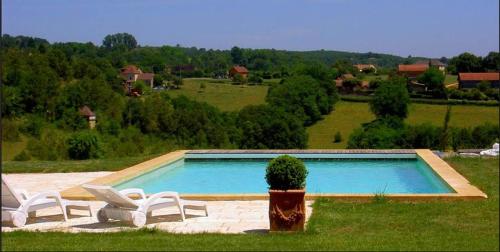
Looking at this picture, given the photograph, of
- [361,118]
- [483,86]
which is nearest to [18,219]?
[483,86]

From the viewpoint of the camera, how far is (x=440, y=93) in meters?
52.7

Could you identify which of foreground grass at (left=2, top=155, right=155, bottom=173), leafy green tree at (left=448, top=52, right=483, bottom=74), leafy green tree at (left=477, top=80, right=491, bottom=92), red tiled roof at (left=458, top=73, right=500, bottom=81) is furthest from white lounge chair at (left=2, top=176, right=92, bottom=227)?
leafy green tree at (left=448, top=52, right=483, bottom=74)

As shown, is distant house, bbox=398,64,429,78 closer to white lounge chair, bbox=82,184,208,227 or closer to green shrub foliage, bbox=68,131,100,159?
green shrub foliage, bbox=68,131,100,159

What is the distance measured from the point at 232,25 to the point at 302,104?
34.2 m

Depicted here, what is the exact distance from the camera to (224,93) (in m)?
66.1

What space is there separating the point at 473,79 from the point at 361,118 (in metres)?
9.17

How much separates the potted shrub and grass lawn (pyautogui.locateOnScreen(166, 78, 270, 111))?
162 ft

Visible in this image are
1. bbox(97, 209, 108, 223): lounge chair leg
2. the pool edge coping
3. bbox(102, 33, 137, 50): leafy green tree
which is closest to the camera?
bbox(97, 209, 108, 223): lounge chair leg

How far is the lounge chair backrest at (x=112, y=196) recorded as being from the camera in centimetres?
684

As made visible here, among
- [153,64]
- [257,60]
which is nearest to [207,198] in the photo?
[153,64]

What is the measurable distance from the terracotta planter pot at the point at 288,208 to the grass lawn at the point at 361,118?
119ft

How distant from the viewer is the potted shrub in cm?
632

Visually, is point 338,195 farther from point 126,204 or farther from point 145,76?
point 145,76

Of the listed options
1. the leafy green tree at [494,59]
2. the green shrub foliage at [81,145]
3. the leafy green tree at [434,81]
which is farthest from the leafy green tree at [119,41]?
the leafy green tree at [494,59]
